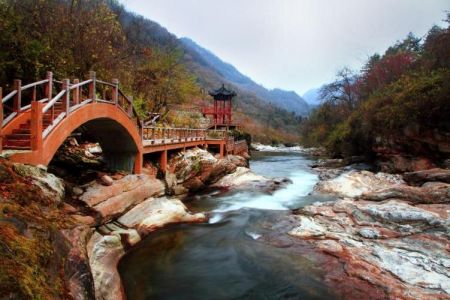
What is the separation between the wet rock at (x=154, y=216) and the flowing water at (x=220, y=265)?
314 mm

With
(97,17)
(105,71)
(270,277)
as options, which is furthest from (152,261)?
(97,17)

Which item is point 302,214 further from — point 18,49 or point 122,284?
point 18,49

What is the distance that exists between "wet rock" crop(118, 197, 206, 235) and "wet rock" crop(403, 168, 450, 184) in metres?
10.8

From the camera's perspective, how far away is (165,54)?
2781 centimetres

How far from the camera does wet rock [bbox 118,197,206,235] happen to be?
9.88m

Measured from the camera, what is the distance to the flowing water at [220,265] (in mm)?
6926

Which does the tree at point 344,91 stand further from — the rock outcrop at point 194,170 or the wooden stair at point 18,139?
the wooden stair at point 18,139

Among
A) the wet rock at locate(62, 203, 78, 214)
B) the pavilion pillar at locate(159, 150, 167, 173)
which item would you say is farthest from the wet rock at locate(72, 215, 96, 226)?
the pavilion pillar at locate(159, 150, 167, 173)

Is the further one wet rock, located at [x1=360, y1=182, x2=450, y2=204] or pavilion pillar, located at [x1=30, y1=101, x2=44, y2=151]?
wet rock, located at [x1=360, y1=182, x2=450, y2=204]

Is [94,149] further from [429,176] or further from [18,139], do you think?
[429,176]

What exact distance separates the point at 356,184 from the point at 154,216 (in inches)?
454

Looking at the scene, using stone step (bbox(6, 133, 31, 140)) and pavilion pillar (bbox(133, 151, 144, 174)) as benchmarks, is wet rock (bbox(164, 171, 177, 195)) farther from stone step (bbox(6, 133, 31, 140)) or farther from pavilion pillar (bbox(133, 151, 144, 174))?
stone step (bbox(6, 133, 31, 140))

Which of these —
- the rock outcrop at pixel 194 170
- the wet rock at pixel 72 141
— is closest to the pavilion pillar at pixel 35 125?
the wet rock at pixel 72 141

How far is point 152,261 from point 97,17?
13.5 m
